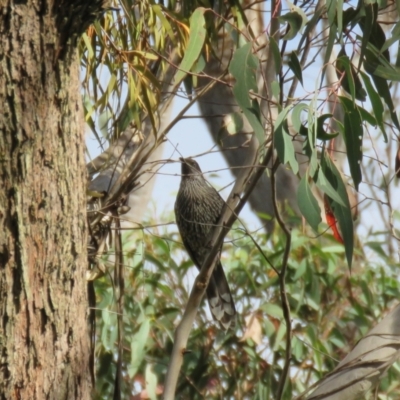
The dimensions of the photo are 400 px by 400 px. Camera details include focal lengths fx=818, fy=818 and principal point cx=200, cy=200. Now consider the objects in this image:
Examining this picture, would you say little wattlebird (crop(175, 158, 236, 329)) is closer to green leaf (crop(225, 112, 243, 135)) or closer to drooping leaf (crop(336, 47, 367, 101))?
green leaf (crop(225, 112, 243, 135))

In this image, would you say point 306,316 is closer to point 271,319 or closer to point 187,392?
point 271,319

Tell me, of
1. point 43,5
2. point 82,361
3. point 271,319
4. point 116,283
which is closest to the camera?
point 43,5

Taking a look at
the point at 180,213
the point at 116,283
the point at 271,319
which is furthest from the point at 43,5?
the point at 180,213

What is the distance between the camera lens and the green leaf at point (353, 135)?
1998 millimetres

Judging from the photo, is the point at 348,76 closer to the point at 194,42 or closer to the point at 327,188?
the point at 327,188

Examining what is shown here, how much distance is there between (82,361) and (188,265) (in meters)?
1.96

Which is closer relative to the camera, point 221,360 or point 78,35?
point 78,35

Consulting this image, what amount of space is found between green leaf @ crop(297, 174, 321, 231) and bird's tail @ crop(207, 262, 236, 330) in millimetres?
1715

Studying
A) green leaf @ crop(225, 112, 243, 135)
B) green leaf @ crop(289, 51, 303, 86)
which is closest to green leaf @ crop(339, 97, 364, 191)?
green leaf @ crop(289, 51, 303, 86)

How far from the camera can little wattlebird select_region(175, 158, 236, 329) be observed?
3.76 metres

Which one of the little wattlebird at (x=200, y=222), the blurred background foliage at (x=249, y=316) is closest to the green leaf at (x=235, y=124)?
the blurred background foliage at (x=249, y=316)

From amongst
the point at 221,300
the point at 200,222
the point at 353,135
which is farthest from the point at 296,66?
the point at 200,222

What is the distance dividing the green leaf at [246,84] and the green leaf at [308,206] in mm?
149

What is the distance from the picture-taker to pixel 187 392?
350 centimetres
